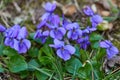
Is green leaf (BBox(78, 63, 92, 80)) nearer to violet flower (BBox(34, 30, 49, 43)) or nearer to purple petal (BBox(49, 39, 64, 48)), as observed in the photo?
purple petal (BBox(49, 39, 64, 48))

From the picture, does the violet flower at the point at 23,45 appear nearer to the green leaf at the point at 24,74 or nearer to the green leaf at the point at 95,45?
the green leaf at the point at 24,74

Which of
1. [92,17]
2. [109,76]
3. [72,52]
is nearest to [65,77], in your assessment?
[72,52]

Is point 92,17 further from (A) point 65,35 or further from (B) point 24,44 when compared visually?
(B) point 24,44

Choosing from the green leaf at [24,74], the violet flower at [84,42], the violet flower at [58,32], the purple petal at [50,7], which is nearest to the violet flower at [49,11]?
the purple petal at [50,7]

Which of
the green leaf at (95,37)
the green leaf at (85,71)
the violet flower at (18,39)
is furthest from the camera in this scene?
the green leaf at (95,37)

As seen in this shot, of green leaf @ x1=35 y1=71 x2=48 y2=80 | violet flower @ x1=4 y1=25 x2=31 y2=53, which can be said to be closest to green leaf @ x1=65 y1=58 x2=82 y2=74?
green leaf @ x1=35 y1=71 x2=48 y2=80
